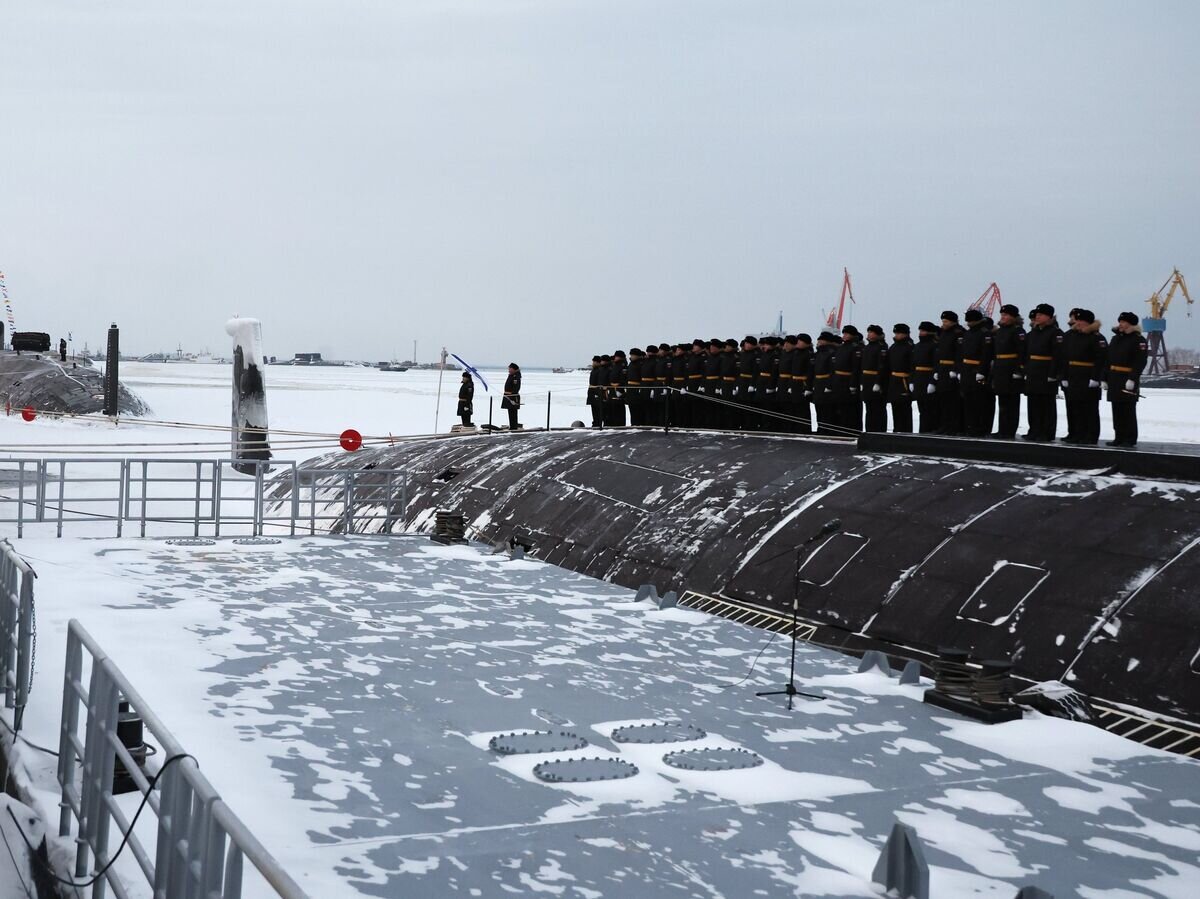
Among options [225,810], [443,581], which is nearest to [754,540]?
[443,581]

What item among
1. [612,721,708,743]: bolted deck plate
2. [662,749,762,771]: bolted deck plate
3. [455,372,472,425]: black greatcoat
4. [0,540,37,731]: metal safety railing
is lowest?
[612,721,708,743]: bolted deck plate

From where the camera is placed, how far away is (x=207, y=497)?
682 inches

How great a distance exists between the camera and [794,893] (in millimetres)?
5059

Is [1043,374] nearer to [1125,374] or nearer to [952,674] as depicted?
[1125,374]

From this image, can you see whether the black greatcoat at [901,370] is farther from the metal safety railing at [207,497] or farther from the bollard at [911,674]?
the bollard at [911,674]

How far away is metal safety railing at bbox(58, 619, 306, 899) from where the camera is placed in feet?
10.8

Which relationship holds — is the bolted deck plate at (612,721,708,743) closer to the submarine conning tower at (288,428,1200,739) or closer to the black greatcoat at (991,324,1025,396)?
the submarine conning tower at (288,428,1200,739)

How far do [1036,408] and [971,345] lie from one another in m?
1.13

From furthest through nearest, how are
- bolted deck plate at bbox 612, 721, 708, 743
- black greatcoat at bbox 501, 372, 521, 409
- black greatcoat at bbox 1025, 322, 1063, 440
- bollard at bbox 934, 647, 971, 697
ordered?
1. black greatcoat at bbox 501, 372, 521, 409
2. black greatcoat at bbox 1025, 322, 1063, 440
3. bollard at bbox 934, 647, 971, 697
4. bolted deck plate at bbox 612, 721, 708, 743

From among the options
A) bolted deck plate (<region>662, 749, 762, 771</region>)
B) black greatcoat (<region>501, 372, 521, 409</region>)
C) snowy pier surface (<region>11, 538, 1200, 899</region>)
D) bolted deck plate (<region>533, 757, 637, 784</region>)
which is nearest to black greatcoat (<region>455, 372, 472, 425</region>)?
black greatcoat (<region>501, 372, 521, 409</region>)

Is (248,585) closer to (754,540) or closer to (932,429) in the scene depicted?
(754,540)

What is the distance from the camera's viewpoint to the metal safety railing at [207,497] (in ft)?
48.2

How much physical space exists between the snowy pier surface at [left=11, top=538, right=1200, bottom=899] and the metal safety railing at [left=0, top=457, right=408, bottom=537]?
12.5ft

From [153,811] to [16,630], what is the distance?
2.65 m
